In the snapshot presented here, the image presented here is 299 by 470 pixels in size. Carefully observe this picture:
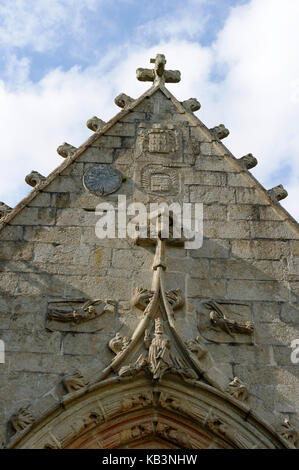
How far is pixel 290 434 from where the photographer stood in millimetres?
8414

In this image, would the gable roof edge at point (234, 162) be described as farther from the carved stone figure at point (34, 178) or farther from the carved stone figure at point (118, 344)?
the carved stone figure at point (118, 344)

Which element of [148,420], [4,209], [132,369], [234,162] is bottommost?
[148,420]

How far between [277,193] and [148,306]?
228 centimetres

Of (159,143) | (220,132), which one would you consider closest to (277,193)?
(220,132)

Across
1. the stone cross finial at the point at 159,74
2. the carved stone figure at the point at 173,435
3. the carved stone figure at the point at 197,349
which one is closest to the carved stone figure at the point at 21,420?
the carved stone figure at the point at 173,435

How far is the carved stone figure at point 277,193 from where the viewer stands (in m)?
10.4

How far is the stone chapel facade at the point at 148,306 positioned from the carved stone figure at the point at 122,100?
0.32 meters

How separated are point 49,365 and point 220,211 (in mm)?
2730

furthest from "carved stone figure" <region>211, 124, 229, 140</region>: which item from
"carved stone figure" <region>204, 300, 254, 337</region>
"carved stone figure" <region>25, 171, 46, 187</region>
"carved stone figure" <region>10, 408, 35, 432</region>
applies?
"carved stone figure" <region>10, 408, 35, 432</region>

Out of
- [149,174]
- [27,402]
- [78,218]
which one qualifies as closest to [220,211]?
[149,174]

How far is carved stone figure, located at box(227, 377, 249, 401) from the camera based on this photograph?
8.62 metres

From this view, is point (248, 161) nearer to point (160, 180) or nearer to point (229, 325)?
point (160, 180)

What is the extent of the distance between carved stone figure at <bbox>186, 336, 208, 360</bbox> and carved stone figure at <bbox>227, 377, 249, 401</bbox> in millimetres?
433
